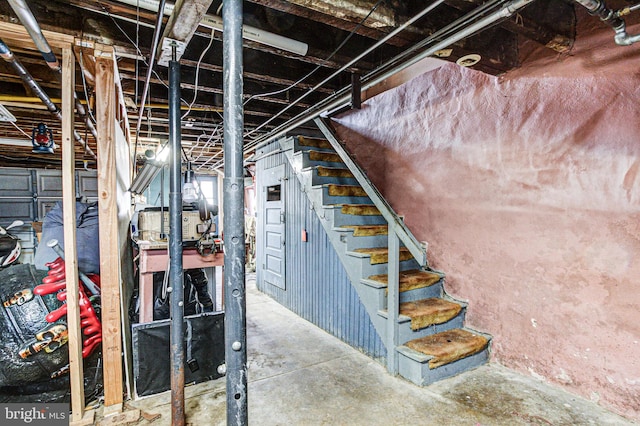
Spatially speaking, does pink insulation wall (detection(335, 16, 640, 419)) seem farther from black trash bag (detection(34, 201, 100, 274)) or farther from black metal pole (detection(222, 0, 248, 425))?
black trash bag (detection(34, 201, 100, 274))

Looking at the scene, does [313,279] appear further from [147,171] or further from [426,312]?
[147,171]

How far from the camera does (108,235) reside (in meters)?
2.04

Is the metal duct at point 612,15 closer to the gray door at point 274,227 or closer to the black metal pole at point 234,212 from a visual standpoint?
the black metal pole at point 234,212

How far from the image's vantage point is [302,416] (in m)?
2.05

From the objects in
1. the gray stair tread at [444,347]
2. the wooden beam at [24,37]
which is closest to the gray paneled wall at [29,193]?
the wooden beam at [24,37]

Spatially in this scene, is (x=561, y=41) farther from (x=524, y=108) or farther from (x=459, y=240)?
(x=459, y=240)

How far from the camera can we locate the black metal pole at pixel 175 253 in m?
1.88

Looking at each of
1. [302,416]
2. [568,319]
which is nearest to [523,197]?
[568,319]

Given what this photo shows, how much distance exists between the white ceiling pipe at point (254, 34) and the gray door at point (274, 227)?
2.27 m

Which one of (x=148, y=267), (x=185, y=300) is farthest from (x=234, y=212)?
(x=185, y=300)

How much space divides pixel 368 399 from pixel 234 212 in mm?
1928

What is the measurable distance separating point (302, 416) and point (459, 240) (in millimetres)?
1973

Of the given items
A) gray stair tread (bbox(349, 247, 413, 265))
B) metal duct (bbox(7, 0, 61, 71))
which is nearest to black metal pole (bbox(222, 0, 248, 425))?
metal duct (bbox(7, 0, 61, 71))

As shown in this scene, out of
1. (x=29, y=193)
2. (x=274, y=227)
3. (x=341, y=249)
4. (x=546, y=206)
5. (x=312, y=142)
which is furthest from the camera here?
(x=29, y=193)
